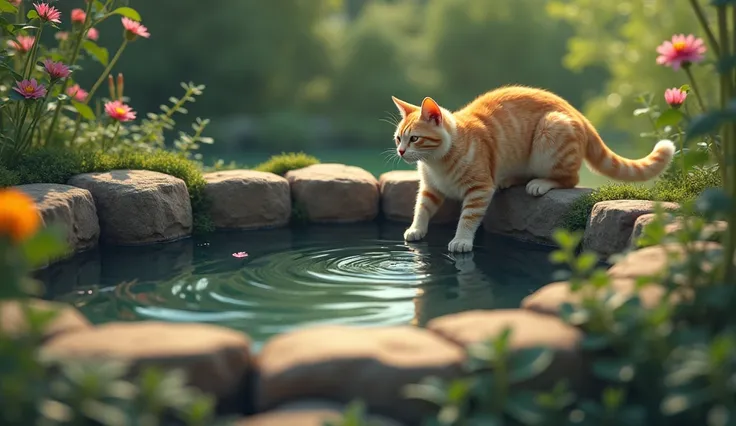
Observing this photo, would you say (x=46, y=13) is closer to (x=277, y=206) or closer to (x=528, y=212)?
A: (x=277, y=206)

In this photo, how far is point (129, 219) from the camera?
479 cm

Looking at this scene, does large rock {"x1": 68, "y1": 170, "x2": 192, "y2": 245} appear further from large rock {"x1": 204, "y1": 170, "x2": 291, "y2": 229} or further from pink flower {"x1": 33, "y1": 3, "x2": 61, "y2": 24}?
pink flower {"x1": 33, "y1": 3, "x2": 61, "y2": 24}

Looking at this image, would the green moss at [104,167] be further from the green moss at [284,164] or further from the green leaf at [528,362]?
the green leaf at [528,362]

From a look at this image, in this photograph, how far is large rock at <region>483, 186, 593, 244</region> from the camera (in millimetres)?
4875

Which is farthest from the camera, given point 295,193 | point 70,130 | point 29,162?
point 70,130

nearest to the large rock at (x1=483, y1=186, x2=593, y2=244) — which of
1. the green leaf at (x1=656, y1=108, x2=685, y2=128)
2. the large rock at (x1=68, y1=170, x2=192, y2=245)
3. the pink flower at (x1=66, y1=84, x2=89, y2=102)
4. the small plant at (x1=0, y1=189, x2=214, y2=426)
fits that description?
the green leaf at (x1=656, y1=108, x2=685, y2=128)

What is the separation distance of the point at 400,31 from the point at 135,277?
22.2 metres

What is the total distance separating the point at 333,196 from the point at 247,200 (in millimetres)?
641

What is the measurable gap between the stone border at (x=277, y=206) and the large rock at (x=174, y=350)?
2014 millimetres

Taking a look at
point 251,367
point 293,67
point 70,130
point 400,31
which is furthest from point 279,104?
point 251,367

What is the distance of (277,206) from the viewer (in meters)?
5.55

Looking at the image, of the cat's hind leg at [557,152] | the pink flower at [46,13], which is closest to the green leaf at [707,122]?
the cat's hind leg at [557,152]

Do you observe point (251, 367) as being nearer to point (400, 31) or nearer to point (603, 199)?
point (603, 199)

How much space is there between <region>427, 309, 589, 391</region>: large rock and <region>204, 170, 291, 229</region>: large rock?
3.01 metres
